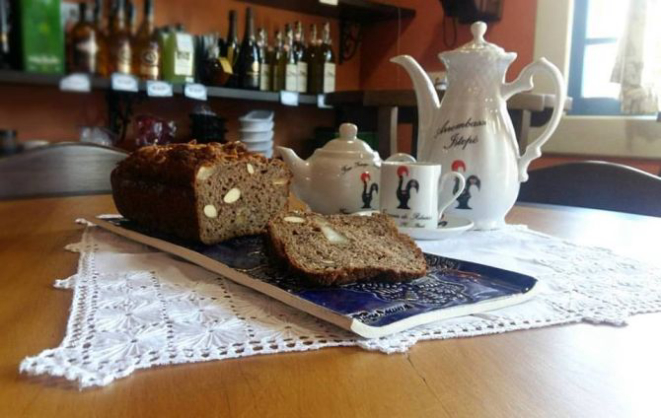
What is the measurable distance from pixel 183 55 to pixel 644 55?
162cm

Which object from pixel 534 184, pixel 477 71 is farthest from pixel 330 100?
pixel 477 71

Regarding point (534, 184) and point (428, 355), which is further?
point (534, 184)

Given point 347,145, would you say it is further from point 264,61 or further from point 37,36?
point 264,61

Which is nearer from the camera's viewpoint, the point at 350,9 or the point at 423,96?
the point at 423,96

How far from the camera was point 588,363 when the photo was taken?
35 centimetres

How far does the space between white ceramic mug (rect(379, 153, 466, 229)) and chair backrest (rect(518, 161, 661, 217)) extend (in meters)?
0.66

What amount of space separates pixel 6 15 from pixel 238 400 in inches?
66.9

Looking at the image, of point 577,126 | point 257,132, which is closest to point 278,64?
point 257,132

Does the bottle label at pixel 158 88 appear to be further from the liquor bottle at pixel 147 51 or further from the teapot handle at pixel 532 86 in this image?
the teapot handle at pixel 532 86

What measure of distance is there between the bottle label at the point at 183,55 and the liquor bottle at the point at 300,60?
572mm

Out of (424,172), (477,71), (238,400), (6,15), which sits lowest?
(238,400)

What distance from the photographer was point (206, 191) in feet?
2.08

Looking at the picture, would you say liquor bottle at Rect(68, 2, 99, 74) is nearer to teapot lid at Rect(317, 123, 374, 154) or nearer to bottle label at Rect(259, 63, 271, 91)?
bottle label at Rect(259, 63, 271, 91)

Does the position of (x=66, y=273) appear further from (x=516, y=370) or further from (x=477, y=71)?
(x=477, y=71)
